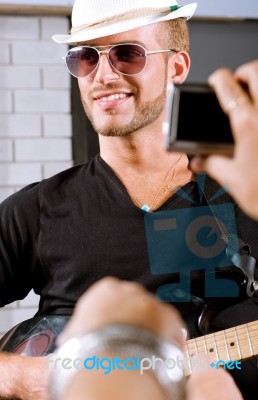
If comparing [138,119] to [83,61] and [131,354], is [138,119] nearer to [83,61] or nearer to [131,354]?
[83,61]

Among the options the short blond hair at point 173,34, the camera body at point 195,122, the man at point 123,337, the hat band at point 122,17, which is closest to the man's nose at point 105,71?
the hat band at point 122,17

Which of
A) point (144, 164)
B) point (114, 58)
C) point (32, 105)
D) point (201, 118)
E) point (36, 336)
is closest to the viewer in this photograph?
point (201, 118)

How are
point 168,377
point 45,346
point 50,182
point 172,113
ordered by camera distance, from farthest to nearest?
1. point 50,182
2. point 45,346
3. point 172,113
4. point 168,377

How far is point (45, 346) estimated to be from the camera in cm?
171

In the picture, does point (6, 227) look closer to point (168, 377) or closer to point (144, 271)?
point (144, 271)

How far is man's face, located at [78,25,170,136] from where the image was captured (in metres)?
1.89

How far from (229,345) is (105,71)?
0.78 meters

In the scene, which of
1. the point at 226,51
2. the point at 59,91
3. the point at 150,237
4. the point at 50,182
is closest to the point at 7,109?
the point at 59,91

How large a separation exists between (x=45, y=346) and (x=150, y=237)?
0.37 m

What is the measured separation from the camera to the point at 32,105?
332cm

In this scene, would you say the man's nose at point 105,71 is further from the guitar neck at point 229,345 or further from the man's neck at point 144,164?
the guitar neck at point 229,345

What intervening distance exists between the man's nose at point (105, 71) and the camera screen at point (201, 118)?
51.3 inches

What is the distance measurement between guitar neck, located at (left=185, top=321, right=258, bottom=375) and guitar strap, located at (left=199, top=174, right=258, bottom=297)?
193 mm

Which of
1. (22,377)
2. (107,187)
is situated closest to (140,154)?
(107,187)
